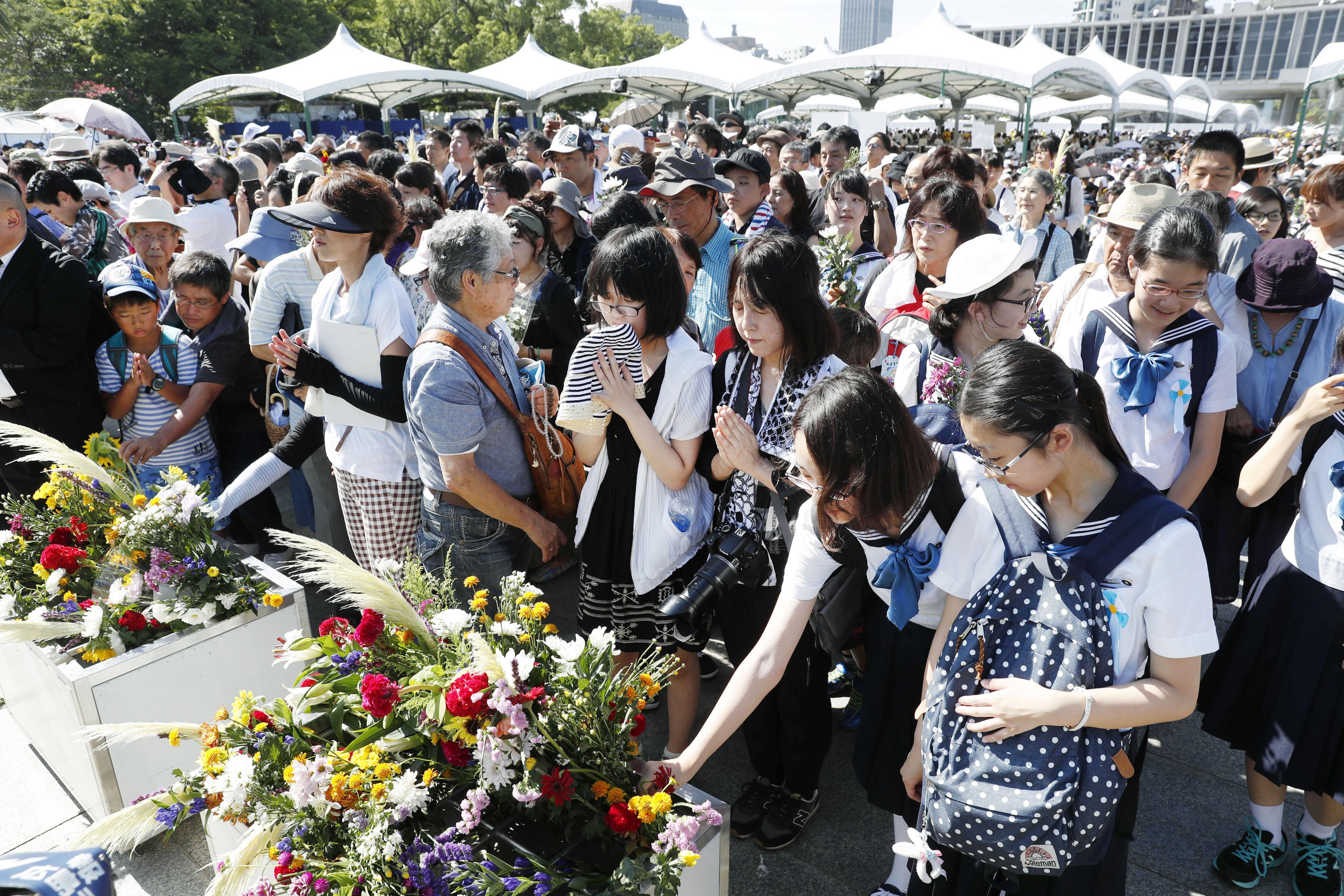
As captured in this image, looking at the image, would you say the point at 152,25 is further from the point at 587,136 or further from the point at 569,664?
the point at 569,664

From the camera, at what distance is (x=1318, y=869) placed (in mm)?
2291

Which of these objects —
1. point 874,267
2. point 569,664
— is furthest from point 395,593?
point 874,267

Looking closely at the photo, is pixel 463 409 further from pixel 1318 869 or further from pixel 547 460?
pixel 1318 869

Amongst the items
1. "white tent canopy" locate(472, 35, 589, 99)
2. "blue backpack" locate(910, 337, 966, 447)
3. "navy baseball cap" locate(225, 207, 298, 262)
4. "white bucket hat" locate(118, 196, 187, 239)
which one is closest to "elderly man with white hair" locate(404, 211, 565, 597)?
"blue backpack" locate(910, 337, 966, 447)

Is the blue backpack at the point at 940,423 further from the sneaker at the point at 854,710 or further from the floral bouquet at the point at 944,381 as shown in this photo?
the sneaker at the point at 854,710

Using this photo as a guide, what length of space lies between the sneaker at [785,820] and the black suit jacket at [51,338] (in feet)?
11.2

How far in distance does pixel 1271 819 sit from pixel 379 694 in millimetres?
2449

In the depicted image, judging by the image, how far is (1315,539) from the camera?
2.14 m

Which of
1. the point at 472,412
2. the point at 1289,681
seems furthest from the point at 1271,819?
the point at 472,412

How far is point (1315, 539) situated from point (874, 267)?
2.60 metres

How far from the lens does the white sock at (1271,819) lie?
2.35 meters

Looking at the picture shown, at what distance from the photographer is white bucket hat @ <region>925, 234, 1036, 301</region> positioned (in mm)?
2420

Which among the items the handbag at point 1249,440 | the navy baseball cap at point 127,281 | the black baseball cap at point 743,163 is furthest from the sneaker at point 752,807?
the black baseball cap at point 743,163

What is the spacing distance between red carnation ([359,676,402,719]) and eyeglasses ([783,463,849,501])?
3.09 feet
